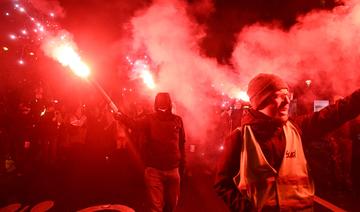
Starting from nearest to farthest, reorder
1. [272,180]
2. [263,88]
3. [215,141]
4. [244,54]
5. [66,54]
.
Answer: [272,180], [263,88], [66,54], [244,54], [215,141]

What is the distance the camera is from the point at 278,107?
8.68ft

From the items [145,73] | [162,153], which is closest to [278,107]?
[162,153]

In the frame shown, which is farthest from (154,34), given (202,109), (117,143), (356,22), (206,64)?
(356,22)

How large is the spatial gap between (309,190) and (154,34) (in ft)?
26.8

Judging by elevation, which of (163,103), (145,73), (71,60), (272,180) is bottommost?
(272,180)

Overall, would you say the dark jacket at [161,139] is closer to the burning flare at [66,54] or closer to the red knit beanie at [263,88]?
the burning flare at [66,54]

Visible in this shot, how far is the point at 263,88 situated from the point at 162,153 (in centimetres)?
246

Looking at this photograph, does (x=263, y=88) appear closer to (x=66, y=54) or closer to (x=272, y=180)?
(x=272, y=180)

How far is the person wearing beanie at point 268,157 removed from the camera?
2430mm

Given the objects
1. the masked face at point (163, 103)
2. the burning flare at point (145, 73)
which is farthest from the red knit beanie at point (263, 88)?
the burning flare at point (145, 73)

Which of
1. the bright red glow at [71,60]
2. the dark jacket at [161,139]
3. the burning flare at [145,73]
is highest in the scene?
the burning flare at [145,73]

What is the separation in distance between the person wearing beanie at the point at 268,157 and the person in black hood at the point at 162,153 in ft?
7.43

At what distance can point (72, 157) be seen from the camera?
38.1ft

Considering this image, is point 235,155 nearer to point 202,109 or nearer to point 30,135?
point 30,135
